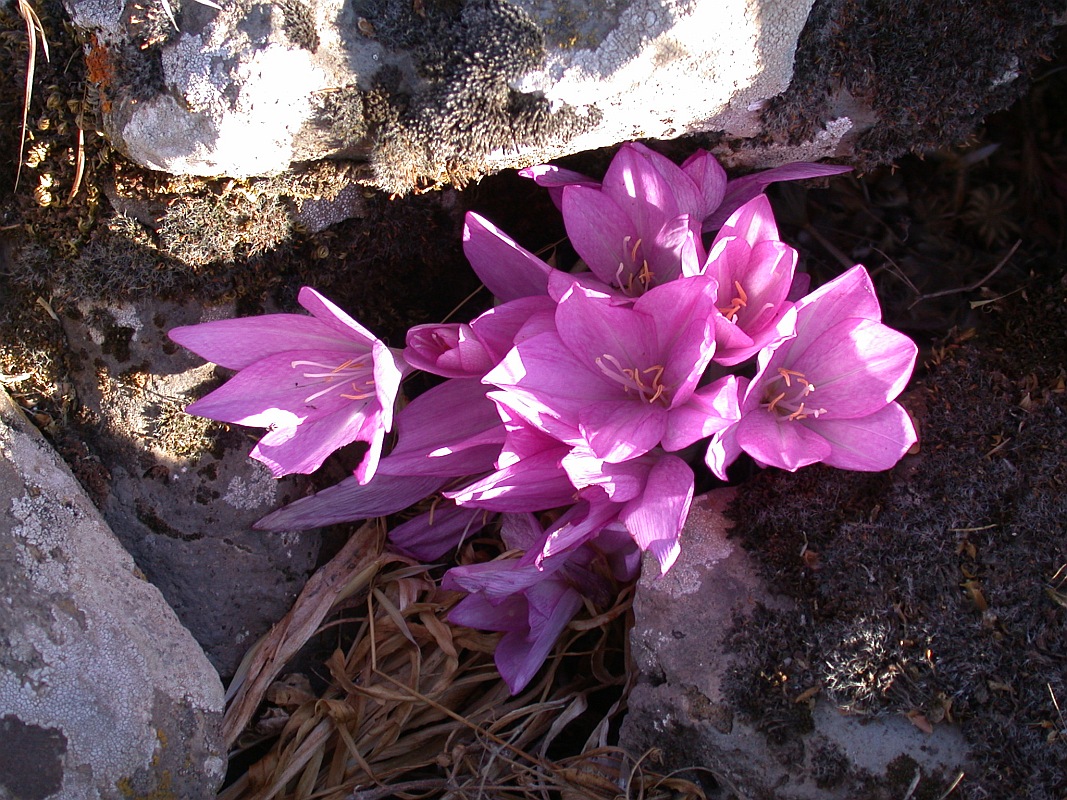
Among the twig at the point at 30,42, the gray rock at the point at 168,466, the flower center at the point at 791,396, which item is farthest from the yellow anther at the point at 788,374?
the twig at the point at 30,42

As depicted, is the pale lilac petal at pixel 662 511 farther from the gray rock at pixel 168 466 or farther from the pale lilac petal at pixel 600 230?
the gray rock at pixel 168 466

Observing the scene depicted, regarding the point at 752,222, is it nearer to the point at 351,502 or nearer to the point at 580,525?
the point at 580,525

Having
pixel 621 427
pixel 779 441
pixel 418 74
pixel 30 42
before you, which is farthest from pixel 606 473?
pixel 30 42

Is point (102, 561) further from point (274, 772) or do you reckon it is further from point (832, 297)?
point (832, 297)

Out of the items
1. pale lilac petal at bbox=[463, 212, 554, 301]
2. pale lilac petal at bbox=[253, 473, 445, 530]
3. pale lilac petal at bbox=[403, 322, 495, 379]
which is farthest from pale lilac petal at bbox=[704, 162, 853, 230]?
pale lilac petal at bbox=[253, 473, 445, 530]

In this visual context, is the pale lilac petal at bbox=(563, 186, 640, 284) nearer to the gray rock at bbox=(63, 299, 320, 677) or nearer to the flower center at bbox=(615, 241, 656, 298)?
the flower center at bbox=(615, 241, 656, 298)

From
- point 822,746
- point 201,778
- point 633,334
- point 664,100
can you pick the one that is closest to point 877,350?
point 633,334
